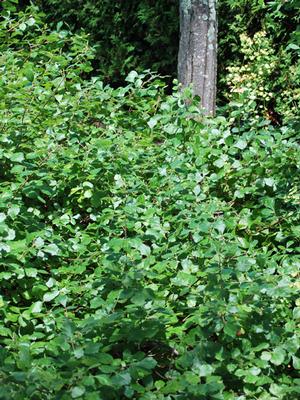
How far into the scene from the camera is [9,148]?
340cm

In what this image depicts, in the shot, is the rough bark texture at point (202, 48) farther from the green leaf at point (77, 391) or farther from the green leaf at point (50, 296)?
the green leaf at point (77, 391)

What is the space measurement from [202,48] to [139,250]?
A: 8.58ft

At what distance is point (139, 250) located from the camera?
284 cm

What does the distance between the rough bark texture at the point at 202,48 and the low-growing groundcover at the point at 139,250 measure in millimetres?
744

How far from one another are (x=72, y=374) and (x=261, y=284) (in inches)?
30.6

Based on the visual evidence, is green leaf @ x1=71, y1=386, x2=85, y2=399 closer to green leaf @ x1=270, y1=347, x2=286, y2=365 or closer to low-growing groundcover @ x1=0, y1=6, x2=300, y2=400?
low-growing groundcover @ x1=0, y1=6, x2=300, y2=400

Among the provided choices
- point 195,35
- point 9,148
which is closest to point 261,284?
point 9,148

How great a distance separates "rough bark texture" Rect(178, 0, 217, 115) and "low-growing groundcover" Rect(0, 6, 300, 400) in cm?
74

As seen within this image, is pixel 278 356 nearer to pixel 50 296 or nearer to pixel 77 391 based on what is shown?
pixel 77 391

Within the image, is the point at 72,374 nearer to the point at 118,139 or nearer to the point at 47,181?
the point at 47,181

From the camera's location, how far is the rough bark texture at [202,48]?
199 inches

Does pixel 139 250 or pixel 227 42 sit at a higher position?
pixel 139 250

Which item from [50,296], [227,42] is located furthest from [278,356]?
[227,42]

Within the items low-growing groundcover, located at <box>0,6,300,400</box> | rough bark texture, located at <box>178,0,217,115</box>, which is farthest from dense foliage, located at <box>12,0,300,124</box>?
low-growing groundcover, located at <box>0,6,300,400</box>
